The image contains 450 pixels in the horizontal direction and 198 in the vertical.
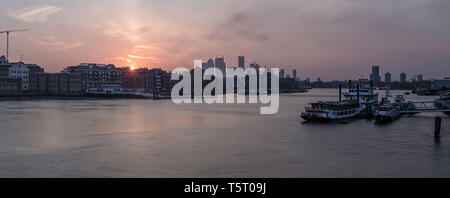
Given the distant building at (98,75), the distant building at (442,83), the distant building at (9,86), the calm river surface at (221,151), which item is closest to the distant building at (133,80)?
the distant building at (98,75)

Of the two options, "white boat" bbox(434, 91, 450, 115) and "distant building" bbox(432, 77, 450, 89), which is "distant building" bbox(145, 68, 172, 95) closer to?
"white boat" bbox(434, 91, 450, 115)

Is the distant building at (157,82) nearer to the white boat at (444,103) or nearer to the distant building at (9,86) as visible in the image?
the distant building at (9,86)

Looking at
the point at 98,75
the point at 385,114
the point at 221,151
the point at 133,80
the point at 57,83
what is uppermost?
the point at 98,75

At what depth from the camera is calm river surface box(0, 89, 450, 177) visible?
53.3ft

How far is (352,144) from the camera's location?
2327 centimetres

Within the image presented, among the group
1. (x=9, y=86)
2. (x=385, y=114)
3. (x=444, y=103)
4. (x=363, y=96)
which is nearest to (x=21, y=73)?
(x=9, y=86)

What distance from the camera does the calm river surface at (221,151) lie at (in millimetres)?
16250

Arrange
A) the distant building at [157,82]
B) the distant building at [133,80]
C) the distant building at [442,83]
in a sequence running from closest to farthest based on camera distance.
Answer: the distant building at [157,82]
the distant building at [133,80]
the distant building at [442,83]

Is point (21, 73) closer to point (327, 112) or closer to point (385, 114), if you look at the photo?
point (327, 112)

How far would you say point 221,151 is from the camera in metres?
20.9

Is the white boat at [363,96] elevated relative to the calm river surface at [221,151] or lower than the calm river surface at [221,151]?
elevated

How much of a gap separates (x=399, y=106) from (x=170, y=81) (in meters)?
99.3
